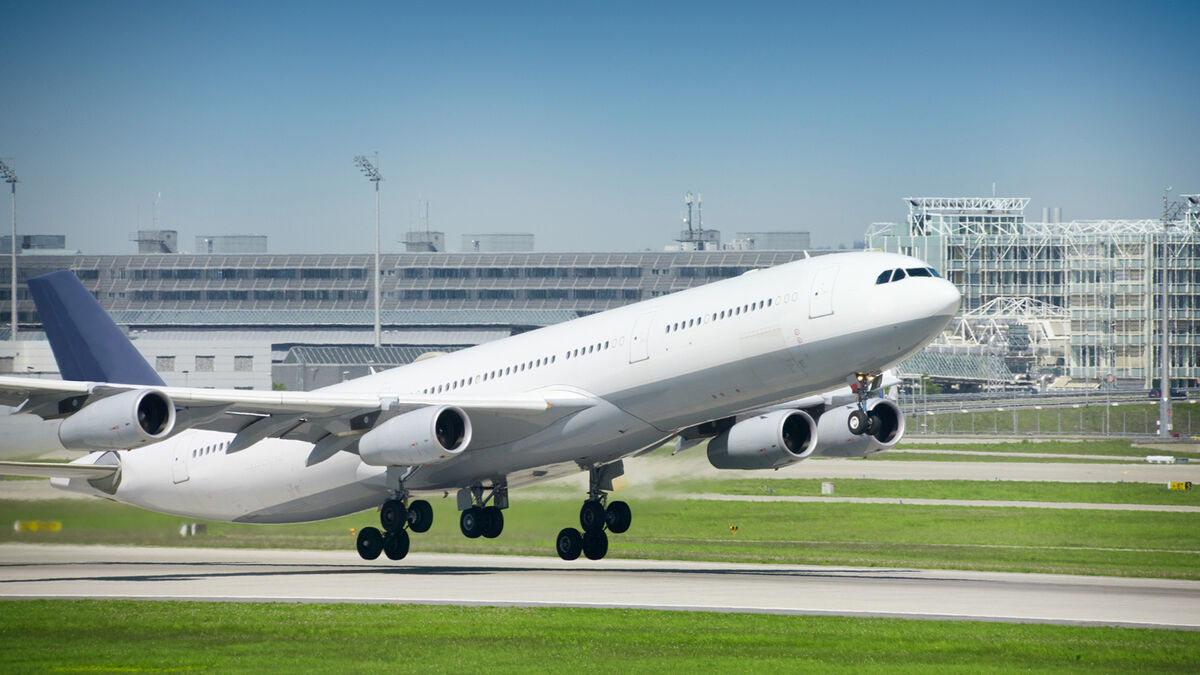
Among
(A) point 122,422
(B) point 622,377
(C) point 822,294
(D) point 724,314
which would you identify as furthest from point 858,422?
(A) point 122,422

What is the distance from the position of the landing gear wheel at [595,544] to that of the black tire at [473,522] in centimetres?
338

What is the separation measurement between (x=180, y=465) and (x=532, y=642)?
79.2 feet

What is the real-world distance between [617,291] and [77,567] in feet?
435

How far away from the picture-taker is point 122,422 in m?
36.5

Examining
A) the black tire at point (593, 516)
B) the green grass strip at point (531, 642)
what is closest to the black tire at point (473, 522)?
the black tire at point (593, 516)

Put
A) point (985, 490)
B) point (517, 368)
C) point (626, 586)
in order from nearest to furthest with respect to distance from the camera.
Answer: point (626, 586)
point (517, 368)
point (985, 490)

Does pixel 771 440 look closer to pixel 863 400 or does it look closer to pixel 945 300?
pixel 863 400

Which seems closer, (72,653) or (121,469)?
(72,653)

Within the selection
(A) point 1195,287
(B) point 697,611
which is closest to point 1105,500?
(B) point 697,611

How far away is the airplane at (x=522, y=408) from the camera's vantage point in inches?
1454

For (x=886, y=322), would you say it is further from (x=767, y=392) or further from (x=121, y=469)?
(x=121, y=469)

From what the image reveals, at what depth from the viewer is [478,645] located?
94.5 feet

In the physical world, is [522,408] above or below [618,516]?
above

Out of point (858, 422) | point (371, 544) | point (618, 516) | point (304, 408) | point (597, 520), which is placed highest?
point (304, 408)
